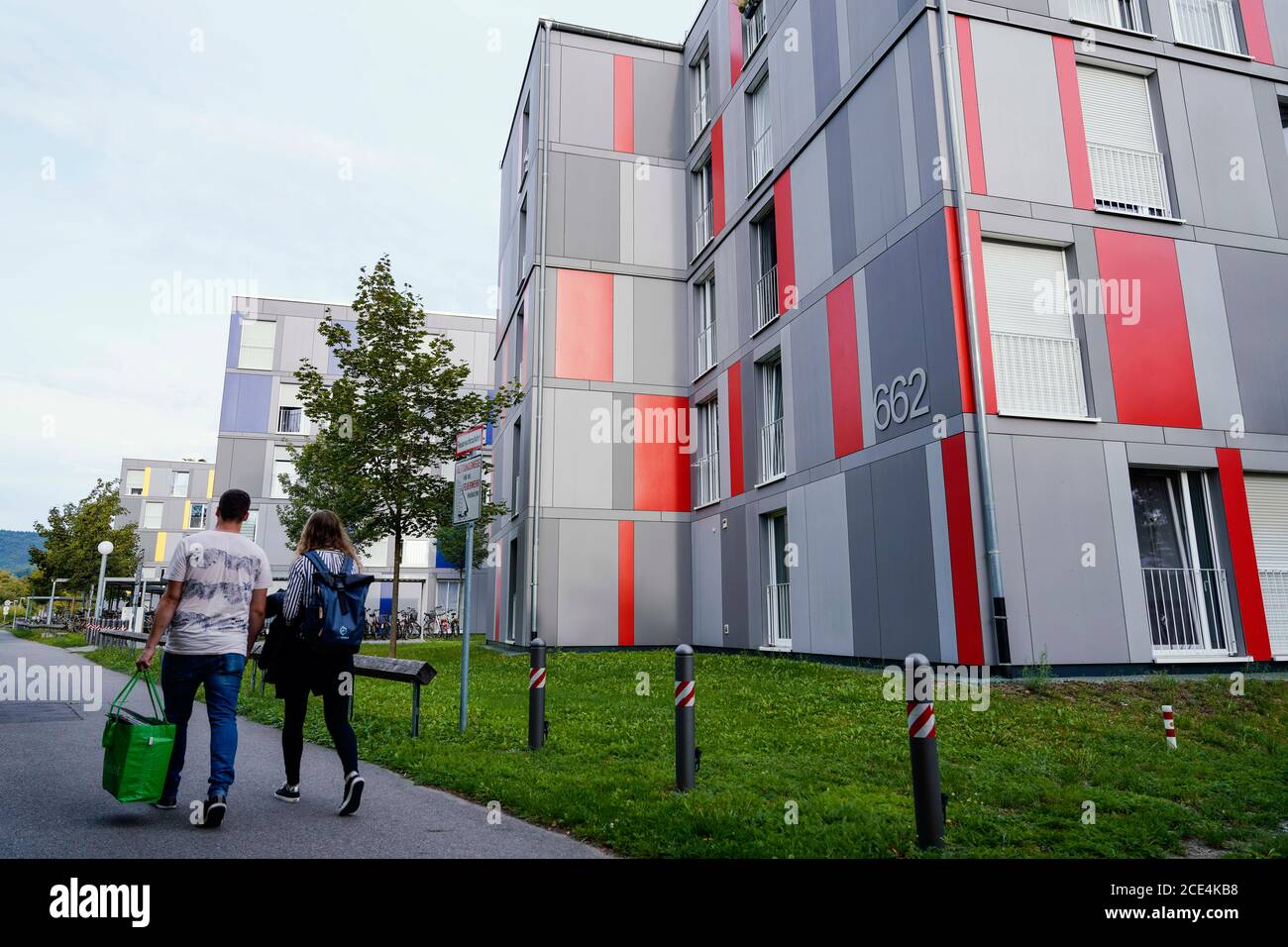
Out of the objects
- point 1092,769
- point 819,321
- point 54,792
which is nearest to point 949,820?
point 1092,769

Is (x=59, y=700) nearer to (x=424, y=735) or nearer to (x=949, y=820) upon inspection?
(x=424, y=735)

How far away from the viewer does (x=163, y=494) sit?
69.2m

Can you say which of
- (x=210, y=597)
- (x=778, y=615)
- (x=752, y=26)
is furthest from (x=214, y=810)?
(x=752, y=26)

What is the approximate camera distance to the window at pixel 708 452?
61.7ft

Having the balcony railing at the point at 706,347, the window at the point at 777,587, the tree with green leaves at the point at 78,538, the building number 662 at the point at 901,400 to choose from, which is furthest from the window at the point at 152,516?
the building number 662 at the point at 901,400

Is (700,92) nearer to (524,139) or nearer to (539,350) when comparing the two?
(524,139)

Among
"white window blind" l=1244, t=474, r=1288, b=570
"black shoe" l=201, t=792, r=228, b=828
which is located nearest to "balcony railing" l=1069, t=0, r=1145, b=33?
"white window blind" l=1244, t=474, r=1288, b=570

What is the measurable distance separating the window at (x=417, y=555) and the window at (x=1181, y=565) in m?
36.1

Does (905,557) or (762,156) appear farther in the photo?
(762,156)

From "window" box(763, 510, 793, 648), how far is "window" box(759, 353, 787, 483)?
3.08 ft

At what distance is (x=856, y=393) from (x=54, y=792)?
36.0ft

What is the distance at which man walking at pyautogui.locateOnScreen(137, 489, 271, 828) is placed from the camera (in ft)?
15.7

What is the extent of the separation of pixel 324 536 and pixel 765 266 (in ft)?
45.1

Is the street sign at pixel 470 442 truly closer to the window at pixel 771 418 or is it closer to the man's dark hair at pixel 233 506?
the man's dark hair at pixel 233 506
